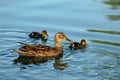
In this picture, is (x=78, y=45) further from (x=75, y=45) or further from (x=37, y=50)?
(x=37, y=50)

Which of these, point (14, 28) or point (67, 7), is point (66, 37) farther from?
point (67, 7)

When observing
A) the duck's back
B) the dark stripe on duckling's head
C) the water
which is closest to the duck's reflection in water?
the water

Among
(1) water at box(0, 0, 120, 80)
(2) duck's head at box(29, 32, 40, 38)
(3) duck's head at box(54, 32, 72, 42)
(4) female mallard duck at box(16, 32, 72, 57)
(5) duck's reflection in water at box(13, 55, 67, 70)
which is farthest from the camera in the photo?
(2) duck's head at box(29, 32, 40, 38)

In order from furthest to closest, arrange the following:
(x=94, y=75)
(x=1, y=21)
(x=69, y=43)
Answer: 1. (x=1, y=21)
2. (x=69, y=43)
3. (x=94, y=75)

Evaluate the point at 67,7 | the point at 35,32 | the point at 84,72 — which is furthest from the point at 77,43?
the point at 67,7

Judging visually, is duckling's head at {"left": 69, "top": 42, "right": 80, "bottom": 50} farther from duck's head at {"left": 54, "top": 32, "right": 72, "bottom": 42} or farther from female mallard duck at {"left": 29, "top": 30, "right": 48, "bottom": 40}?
female mallard duck at {"left": 29, "top": 30, "right": 48, "bottom": 40}

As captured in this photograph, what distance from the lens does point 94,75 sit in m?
11.2

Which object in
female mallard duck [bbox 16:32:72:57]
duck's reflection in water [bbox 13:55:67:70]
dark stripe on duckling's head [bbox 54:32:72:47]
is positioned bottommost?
duck's reflection in water [bbox 13:55:67:70]

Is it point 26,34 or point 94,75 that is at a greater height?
point 26,34

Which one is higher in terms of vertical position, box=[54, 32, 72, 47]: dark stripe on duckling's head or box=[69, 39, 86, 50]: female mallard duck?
box=[54, 32, 72, 47]: dark stripe on duckling's head

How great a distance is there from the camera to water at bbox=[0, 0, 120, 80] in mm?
11352

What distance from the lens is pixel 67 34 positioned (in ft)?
47.4

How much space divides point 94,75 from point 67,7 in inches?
231

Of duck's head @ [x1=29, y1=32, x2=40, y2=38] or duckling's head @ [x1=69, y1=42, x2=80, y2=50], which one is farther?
duck's head @ [x1=29, y1=32, x2=40, y2=38]
